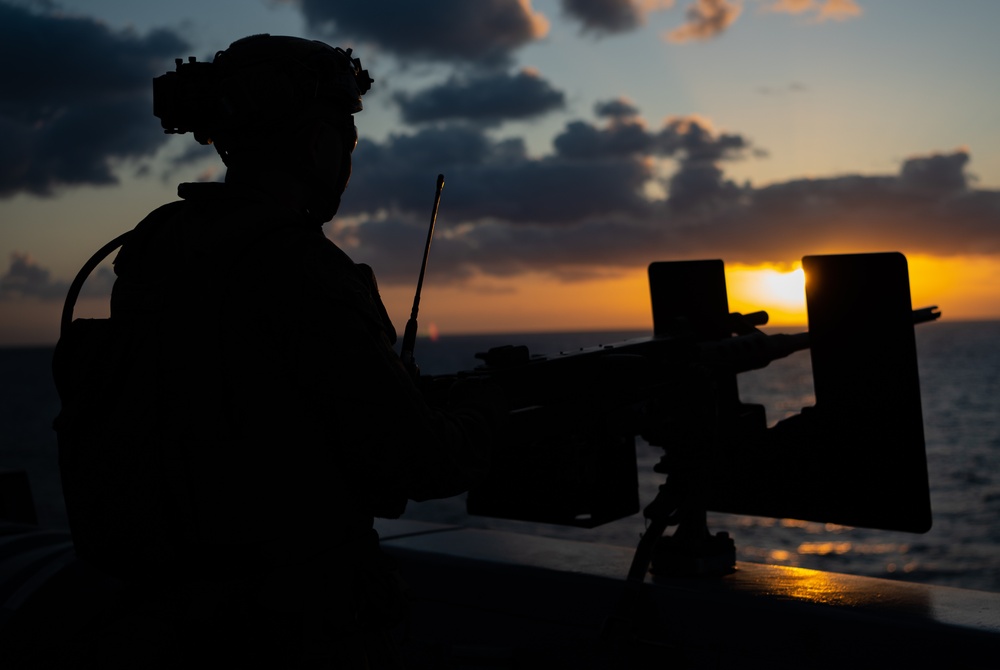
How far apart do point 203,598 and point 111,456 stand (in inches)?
17.0

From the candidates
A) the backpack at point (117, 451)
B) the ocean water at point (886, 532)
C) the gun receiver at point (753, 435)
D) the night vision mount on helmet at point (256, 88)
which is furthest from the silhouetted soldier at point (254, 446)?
the ocean water at point (886, 532)

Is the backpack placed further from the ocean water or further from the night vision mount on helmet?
the ocean water

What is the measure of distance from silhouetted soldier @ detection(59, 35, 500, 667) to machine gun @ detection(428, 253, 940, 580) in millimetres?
1404

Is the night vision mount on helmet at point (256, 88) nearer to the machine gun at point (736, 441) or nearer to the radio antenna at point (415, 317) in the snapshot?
the radio antenna at point (415, 317)

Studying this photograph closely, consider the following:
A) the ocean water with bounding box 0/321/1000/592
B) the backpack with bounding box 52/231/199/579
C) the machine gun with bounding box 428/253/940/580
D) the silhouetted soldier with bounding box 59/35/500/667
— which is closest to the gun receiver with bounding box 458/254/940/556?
the machine gun with bounding box 428/253/940/580

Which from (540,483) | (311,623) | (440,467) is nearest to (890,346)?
(540,483)

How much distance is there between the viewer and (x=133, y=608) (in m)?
2.64

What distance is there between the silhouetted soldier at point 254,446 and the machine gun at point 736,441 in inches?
55.3

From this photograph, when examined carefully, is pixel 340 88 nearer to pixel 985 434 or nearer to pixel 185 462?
pixel 185 462

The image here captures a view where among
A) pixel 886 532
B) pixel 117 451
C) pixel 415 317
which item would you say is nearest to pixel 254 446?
pixel 117 451

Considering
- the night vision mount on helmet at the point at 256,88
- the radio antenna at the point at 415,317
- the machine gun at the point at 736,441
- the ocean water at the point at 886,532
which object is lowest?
the ocean water at the point at 886,532

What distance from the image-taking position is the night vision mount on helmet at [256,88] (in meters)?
2.76

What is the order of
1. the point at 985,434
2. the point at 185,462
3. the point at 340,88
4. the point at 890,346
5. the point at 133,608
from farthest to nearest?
the point at 985,434, the point at 890,346, the point at 340,88, the point at 133,608, the point at 185,462

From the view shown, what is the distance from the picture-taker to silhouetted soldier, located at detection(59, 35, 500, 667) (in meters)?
2.45
